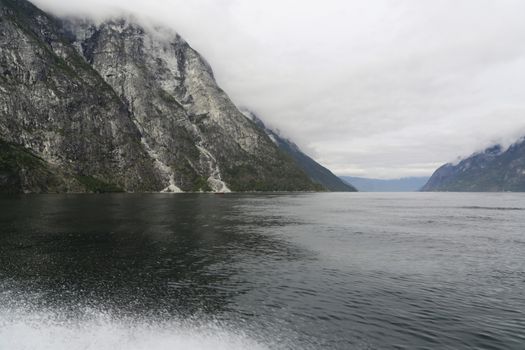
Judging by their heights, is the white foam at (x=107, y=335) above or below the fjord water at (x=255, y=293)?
below

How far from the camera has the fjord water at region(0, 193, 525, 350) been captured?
2548cm

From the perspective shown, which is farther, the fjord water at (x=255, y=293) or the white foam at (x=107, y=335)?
the fjord water at (x=255, y=293)

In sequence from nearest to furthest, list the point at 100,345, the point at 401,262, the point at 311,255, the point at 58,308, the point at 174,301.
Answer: the point at 100,345, the point at 58,308, the point at 174,301, the point at 401,262, the point at 311,255

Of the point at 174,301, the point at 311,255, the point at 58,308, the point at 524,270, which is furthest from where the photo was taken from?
the point at 311,255

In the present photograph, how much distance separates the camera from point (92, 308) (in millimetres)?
30469

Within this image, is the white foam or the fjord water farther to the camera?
the fjord water

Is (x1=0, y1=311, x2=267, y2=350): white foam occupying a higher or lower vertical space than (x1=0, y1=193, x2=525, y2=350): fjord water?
lower

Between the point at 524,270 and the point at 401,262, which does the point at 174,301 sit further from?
the point at 524,270

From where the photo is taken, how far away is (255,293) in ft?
116

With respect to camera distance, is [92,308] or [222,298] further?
[222,298]

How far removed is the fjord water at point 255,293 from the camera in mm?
25484

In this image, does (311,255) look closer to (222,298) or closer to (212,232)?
(222,298)

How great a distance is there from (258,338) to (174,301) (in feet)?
35.2

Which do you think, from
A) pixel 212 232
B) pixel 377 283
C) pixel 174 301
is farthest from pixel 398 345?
pixel 212 232
